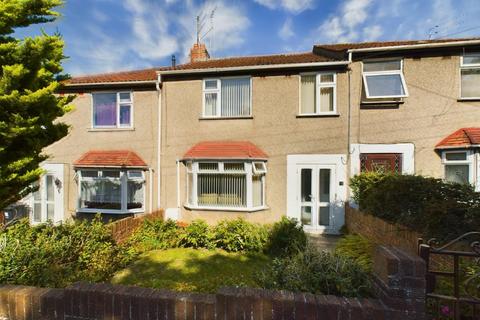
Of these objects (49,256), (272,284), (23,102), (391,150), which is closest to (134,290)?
(272,284)

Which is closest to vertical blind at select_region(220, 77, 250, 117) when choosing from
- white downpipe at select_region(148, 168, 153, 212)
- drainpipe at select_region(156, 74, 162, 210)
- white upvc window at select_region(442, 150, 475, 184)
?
drainpipe at select_region(156, 74, 162, 210)

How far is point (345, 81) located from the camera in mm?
9055

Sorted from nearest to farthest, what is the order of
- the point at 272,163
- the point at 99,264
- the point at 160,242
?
the point at 99,264 → the point at 160,242 → the point at 272,163

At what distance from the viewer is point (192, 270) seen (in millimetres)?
5625

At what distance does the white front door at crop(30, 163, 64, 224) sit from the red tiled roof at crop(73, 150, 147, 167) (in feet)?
4.24

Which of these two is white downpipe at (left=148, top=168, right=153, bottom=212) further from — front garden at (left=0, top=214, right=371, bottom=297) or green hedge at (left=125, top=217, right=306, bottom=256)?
green hedge at (left=125, top=217, right=306, bottom=256)

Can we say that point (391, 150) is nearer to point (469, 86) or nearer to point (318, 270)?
point (469, 86)

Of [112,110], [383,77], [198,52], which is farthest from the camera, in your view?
[198,52]

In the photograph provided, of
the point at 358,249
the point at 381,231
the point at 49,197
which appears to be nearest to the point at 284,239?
the point at 358,249

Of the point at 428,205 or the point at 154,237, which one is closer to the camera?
the point at 428,205

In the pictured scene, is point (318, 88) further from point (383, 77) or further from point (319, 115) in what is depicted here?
point (383, 77)

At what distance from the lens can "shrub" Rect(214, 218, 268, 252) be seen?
6.88m

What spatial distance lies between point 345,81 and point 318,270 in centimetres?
778

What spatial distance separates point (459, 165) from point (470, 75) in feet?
10.5
